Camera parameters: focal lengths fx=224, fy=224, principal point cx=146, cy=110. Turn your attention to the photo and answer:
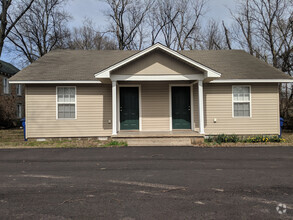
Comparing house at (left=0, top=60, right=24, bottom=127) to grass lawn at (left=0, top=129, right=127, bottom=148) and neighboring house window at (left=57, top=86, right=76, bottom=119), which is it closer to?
neighboring house window at (left=57, top=86, right=76, bottom=119)

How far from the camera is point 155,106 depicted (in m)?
11.5

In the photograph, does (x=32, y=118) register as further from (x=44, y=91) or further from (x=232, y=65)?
(x=232, y=65)

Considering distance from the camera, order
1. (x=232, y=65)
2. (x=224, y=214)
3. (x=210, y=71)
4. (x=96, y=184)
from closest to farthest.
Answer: (x=224, y=214) < (x=96, y=184) < (x=210, y=71) < (x=232, y=65)

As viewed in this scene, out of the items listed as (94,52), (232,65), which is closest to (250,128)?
(232,65)

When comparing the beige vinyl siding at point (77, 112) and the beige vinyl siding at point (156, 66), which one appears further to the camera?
the beige vinyl siding at point (77, 112)

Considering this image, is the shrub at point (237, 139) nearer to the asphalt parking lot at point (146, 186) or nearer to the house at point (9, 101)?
the asphalt parking lot at point (146, 186)

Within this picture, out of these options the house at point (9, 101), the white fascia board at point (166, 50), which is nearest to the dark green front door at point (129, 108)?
the white fascia board at point (166, 50)

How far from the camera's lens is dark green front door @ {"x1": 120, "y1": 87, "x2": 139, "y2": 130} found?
11469 mm

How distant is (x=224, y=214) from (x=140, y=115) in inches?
334

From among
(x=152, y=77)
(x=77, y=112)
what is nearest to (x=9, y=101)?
(x=77, y=112)

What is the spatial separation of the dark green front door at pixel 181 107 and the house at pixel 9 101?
14122 millimetres

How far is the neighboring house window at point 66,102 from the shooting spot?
1091 cm

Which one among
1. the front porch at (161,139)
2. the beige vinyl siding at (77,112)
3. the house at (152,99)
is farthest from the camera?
the beige vinyl siding at (77,112)

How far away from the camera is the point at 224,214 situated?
3146 mm
